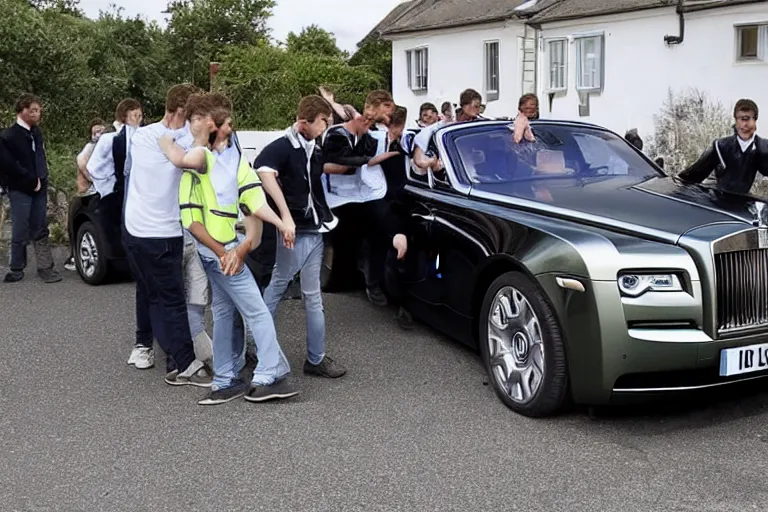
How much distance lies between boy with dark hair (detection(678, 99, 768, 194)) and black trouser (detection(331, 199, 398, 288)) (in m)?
2.22

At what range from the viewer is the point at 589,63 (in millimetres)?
23453

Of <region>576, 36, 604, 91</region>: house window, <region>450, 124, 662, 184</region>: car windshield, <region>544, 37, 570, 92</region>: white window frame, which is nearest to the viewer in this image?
<region>450, 124, 662, 184</region>: car windshield

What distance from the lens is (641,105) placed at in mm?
21703

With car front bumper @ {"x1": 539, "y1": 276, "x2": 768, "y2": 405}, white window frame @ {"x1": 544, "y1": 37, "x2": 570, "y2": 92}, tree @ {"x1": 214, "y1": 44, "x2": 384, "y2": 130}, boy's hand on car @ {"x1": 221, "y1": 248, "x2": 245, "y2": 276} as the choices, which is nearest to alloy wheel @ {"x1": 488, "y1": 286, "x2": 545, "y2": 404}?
car front bumper @ {"x1": 539, "y1": 276, "x2": 768, "y2": 405}

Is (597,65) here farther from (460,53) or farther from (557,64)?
(460,53)

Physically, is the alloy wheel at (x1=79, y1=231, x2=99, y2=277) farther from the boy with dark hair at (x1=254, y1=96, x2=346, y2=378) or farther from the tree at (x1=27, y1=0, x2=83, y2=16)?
the tree at (x1=27, y1=0, x2=83, y2=16)

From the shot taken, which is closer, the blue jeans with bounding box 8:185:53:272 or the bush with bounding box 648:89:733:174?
the blue jeans with bounding box 8:185:53:272

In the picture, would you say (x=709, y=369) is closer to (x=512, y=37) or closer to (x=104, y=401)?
(x=104, y=401)

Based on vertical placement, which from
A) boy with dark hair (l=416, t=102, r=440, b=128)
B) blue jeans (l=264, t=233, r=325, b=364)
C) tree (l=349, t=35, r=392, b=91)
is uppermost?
tree (l=349, t=35, r=392, b=91)

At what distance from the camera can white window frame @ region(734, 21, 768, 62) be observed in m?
18.8

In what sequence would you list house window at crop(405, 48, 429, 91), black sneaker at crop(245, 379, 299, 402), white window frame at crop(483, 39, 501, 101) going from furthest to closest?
1. house window at crop(405, 48, 429, 91)
2. white window frame at crop(483, 39, 501, 101)
3. black sneaker at crop(245, 379, 299, 402)

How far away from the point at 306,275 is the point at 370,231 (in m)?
1.43

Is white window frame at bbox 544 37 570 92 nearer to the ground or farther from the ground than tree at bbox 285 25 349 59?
nearer to the ground

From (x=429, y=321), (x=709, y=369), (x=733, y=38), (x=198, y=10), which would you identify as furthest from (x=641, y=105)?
(x=198, y=10)
